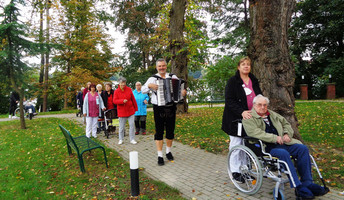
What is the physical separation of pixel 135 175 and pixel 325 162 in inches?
153

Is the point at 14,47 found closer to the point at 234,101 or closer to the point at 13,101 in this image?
the point at 13,101

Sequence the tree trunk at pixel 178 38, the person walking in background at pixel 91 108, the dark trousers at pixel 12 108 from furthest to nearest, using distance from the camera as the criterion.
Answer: the dark trousers at pixel 12 108
the tree trunk at pixel 178 38
the person walking in background at pixel 91 108

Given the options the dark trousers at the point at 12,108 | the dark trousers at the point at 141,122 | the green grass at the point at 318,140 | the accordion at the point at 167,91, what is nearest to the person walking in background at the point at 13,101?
the dark trousers at the point at 12,108

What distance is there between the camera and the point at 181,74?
12.6 metres

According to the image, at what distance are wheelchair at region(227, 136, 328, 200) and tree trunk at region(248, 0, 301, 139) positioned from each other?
1.85m

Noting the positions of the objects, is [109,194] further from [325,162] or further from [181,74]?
[181,74]

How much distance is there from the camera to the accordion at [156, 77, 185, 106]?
485 centimetres

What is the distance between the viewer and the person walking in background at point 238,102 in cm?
387

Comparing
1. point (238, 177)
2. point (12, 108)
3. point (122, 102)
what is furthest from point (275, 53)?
point (12, 108)

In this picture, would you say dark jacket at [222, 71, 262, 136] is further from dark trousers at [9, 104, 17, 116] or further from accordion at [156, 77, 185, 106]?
dark trousers at [9, 104, 17, 116]

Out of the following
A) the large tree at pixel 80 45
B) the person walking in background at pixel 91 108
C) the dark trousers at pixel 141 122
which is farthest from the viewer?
the large tree at pixel 80 45

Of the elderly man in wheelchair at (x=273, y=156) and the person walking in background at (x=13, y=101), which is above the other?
the person walking in background at (x=13, y=101)

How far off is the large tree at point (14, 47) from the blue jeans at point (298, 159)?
11.1 meters

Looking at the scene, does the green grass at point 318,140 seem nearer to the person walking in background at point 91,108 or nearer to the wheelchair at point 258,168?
the wheelchair at point 258,168
